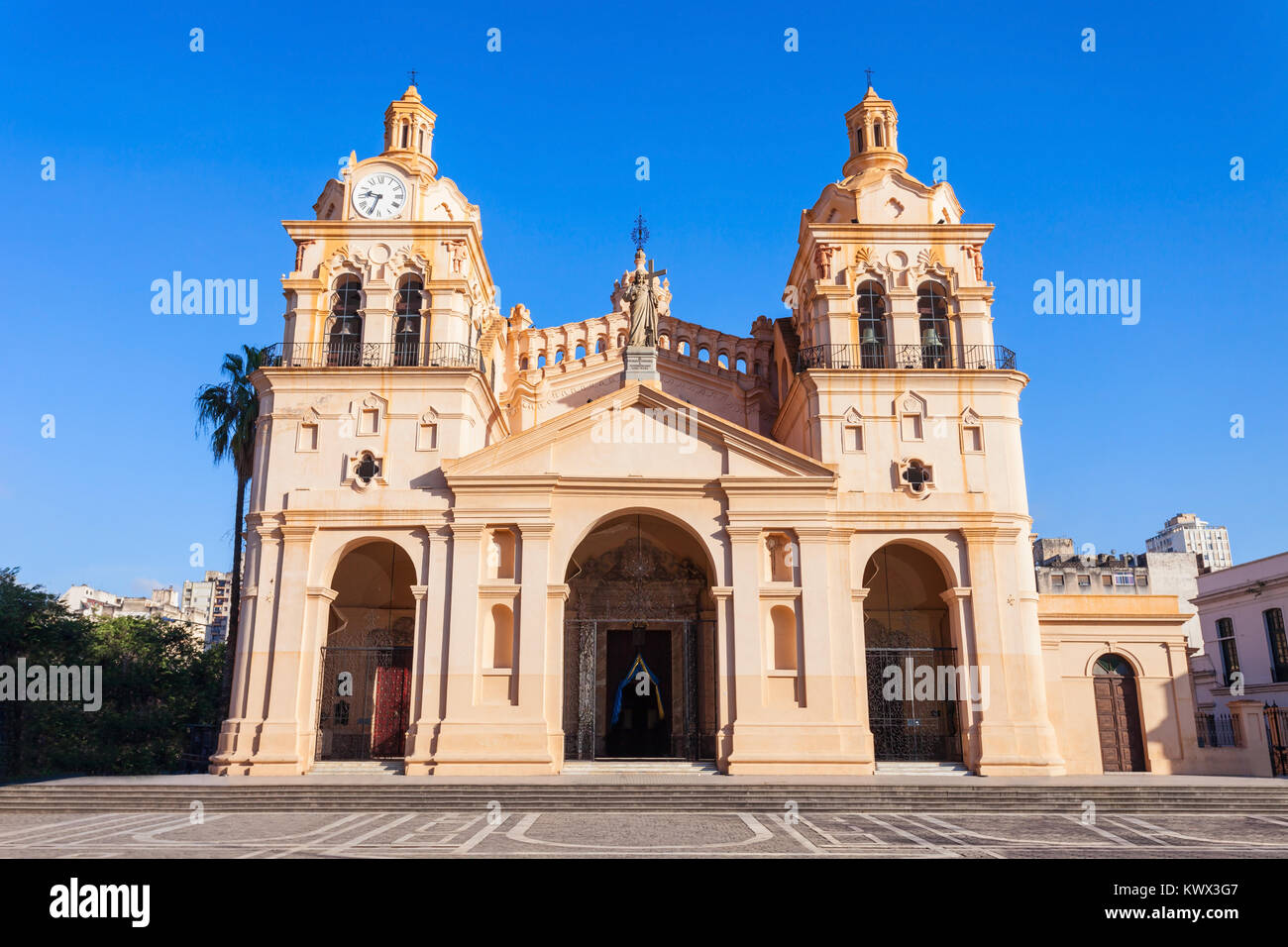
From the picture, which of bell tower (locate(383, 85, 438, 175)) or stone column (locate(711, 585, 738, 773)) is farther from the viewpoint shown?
bell tower (locate(383, 85, 438, 175))

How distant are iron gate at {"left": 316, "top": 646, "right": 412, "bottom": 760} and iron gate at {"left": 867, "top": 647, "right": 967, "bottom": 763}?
12.8 m

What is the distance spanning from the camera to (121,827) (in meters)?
15.0

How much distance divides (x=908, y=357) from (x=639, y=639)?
37.6ft

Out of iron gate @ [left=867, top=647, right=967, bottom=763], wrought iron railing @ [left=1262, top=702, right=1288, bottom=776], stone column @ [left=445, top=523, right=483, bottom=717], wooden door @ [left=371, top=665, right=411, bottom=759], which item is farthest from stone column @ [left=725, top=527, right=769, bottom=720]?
wrought iron railing @ [left=1262, top=702, right=1288, bottom=776]

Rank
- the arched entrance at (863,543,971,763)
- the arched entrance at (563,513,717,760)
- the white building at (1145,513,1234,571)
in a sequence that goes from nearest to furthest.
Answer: the arched entrance at (863,543,971,763) < the arched entrance at (563,513,717,760) < the white building at (1145,513,1234,571)

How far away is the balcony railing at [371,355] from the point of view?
84.1 feet

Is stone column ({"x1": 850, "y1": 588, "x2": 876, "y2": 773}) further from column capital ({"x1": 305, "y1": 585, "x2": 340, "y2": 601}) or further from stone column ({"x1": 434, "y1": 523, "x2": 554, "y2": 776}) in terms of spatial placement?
column capital ({"x1": 305, "y1": 585, "x2": 340, "y2": 601})

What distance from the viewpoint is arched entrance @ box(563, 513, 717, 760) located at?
26.0 m

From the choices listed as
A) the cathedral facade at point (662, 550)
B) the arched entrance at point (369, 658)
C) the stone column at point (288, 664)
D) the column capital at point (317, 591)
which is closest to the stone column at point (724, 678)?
the cathedral facade at point (662, 550)

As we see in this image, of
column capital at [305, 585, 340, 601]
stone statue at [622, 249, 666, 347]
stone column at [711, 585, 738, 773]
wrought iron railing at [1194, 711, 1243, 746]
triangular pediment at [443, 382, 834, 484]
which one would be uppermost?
stone statue at [622, 249, 666, 347]

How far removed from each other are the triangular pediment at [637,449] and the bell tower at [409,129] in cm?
1076

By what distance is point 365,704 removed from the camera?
25953 mm
